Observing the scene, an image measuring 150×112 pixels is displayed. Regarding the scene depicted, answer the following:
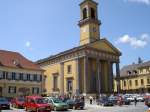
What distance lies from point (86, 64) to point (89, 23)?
13101 mm

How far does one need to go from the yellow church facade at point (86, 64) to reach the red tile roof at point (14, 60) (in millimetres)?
13339

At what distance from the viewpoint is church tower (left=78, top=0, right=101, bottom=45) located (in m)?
78.5

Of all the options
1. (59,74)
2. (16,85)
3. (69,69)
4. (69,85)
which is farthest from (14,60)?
(59,74)

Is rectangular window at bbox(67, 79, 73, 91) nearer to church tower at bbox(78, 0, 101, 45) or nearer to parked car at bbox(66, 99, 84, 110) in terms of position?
church tower at bbox(78, 0, 101, 45)

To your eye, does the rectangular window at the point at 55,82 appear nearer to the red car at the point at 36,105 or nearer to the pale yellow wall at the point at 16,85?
the pale yellow wall at the point at 16,85

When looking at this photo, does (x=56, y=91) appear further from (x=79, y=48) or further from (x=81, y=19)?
(x=81, y=19)

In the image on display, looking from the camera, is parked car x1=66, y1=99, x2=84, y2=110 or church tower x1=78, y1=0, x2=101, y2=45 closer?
parked car x1=66, y1=99, x2=84, y2=110

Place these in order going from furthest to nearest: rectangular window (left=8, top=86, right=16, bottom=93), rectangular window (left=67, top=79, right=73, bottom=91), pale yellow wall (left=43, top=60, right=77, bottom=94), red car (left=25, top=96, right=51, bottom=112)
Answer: rectangular window (left=67, top=79, right=73, bottom=91)
pale yellow wall (left=43, top=60, right=77, bottom=94)
rectangular window (left=8, top=86, right=16, bottom=93)
red car (left=25, top=96, right=51, bottom=112)

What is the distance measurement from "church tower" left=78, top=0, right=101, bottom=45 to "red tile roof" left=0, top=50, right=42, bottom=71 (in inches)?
813

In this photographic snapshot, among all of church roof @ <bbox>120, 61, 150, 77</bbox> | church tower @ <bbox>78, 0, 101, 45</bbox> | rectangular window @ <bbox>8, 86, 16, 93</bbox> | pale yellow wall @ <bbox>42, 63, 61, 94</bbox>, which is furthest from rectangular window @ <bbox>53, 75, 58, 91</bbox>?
church roof @ <bbox>120, 61, 150, 77</bbox>

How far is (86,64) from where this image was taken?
7019cm

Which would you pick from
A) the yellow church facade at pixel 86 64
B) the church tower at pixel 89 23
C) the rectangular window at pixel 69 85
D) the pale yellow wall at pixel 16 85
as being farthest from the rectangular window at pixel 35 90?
the church tower at pixel 89 23

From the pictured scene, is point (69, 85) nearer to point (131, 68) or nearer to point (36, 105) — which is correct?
point (131, 68)

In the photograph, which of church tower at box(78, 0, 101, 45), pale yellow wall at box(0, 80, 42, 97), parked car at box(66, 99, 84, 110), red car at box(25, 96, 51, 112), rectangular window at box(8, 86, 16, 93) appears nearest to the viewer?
red car at box(25, 96, 51, 112)
